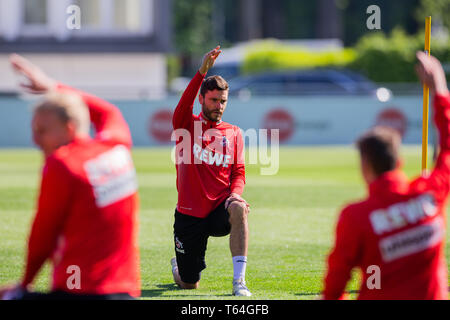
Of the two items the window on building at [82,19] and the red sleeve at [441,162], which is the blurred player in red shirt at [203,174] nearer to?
the red sleeve at [441,162]

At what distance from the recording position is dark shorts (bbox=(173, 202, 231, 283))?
7723 millimetres

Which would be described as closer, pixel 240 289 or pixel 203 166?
pixel 240 289

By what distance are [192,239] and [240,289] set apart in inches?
33.7

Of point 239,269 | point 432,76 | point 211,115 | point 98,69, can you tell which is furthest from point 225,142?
point 98,69

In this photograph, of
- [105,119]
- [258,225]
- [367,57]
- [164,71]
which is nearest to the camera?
[105,119]

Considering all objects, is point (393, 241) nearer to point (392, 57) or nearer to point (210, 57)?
point (210, 57)

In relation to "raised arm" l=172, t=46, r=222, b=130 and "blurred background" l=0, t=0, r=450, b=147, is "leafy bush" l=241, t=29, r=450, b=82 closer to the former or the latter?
"blurred background" l=0, t=0, r=450, b=147

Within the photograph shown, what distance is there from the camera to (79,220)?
4211mm

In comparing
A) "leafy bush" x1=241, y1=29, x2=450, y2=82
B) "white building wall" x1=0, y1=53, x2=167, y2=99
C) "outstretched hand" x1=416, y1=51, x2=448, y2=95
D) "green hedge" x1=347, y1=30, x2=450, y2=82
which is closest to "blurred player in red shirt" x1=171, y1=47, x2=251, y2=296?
"outstretched hand" x1=416, y1=51, x2=448, y2=95

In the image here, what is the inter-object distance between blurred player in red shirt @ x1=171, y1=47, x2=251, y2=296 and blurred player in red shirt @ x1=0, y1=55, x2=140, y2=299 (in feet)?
10.4

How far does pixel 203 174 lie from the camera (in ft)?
25.4

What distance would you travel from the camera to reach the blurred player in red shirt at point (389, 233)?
4.17 meters

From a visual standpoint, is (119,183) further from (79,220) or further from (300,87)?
(300,87)

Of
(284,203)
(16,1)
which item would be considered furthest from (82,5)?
(284,203)
